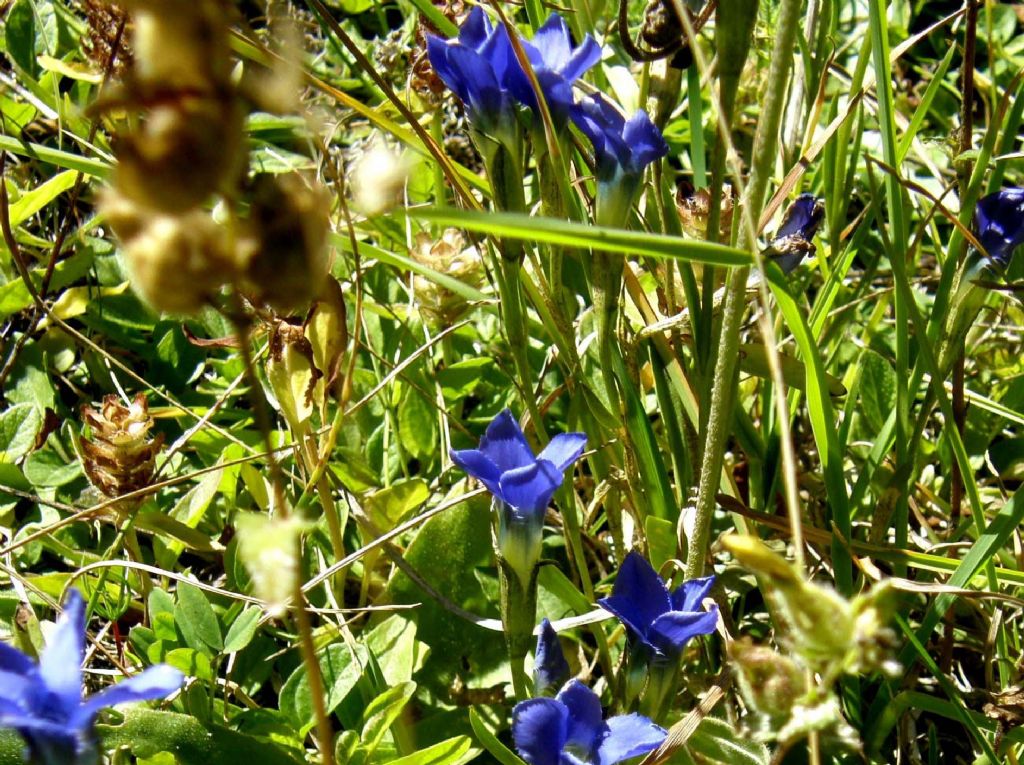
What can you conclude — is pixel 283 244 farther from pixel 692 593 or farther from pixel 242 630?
pixel 242 630

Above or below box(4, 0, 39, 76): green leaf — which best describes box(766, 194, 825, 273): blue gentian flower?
below

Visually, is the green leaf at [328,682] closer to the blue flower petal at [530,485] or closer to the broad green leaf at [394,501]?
the broad green leaf at [394,501]

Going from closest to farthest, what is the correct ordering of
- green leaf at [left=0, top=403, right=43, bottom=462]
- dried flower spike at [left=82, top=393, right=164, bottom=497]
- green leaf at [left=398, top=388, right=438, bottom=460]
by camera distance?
dried flower spike at [left=82, top=393, right=164, bottom=497] < green leaf at [left=0, top=403, right=43, bottom=462] < green leaf at [left=398, top=388, right=438, bottom=460]

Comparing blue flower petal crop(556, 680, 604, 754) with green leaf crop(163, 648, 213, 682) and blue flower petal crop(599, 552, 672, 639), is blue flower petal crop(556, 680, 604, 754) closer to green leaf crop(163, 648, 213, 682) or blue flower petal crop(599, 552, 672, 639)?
blue flower petal crop(599, 552, 672, 639)

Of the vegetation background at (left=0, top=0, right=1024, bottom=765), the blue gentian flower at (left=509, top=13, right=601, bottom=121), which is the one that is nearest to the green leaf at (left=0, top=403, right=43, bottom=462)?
the vegetation background at (left=0, top=0, right=1024, bottom=765)

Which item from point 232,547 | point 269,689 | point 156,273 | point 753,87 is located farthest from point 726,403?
point 753,87

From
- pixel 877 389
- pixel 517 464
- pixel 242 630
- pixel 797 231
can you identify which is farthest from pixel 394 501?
pixel 877 389
